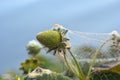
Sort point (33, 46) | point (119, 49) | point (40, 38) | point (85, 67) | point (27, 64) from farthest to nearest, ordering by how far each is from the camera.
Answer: point (33, 46) < point (27, 64) < point (85, 67) < point (119, 49) < point (40, 38)

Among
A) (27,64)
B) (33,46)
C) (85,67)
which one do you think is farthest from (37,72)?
(33,46)

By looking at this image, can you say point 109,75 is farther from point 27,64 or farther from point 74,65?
point 27,64

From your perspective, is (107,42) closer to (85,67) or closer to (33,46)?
(85,67)

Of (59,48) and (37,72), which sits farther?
(37,72)

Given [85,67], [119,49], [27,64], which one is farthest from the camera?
[27,64]

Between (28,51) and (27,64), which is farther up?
(28,51)

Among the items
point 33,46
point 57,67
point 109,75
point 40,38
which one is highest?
point 33,46

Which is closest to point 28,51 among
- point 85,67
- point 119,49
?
point 85,67
